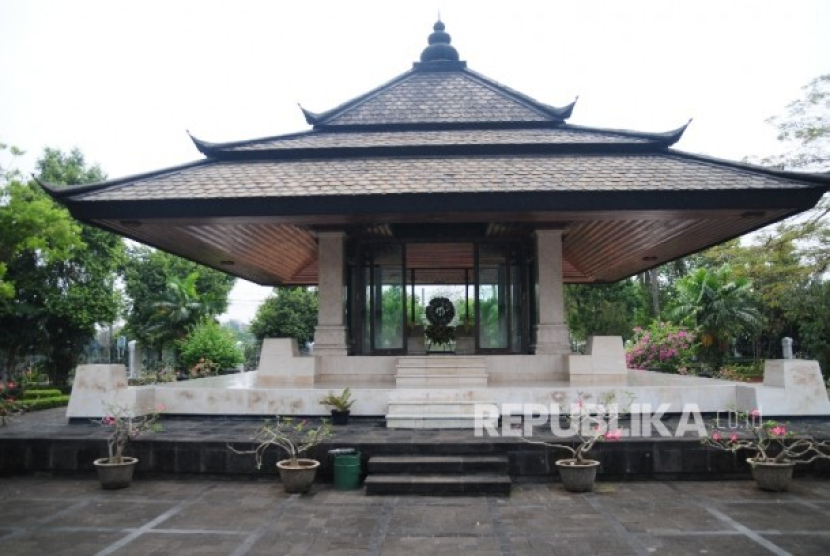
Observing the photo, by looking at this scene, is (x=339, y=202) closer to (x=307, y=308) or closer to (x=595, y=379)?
(x=595, y=379)

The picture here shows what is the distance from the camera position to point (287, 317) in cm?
3647

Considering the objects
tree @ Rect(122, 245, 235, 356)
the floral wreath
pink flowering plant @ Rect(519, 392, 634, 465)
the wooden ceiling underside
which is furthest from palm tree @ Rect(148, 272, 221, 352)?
pink flowering plant @ Rect(519, 392, 634, 465)

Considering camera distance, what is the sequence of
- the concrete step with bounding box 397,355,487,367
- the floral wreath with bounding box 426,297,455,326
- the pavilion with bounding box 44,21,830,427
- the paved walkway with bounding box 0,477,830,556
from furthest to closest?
1. the floral wreath with bounding box 426,297,455,326
2. the concrete step with bounding box 397,355,487,367
3. the pavilion with bounding box 44,21,830,427
4. the paved walkway with bounding box 0,477,830,556

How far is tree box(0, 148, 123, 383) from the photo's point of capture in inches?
1030

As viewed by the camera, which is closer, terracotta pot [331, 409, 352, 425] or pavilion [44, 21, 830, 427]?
terracotta pot [331, 409, 352, 425]

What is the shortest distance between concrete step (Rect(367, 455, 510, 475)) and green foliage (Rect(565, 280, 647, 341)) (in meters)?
28.1

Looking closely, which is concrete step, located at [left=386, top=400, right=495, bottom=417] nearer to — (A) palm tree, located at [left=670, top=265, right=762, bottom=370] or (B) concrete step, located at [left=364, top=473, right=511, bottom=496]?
(B) concrete step, located at [left=364, top=473, right=511, bottom=496]

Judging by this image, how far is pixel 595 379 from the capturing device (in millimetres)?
11703

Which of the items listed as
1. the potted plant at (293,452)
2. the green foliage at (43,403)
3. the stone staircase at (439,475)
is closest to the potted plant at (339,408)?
the potted plant at (293,452)

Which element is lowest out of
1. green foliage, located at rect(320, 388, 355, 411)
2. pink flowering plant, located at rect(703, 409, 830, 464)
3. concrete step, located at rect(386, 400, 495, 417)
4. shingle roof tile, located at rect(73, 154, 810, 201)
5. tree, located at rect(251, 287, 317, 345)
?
pink flowering plant, located at rect(703, 409, 830, 464)

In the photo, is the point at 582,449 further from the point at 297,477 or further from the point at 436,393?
the point at 297,477

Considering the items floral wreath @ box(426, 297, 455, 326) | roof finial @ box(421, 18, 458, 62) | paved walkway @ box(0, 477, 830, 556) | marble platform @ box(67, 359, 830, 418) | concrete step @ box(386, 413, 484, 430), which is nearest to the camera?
paved walkway @ box(0, 477, 830, 556)

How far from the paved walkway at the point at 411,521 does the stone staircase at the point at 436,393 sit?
201cm

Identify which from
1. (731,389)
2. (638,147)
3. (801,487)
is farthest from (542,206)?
(801,487)
